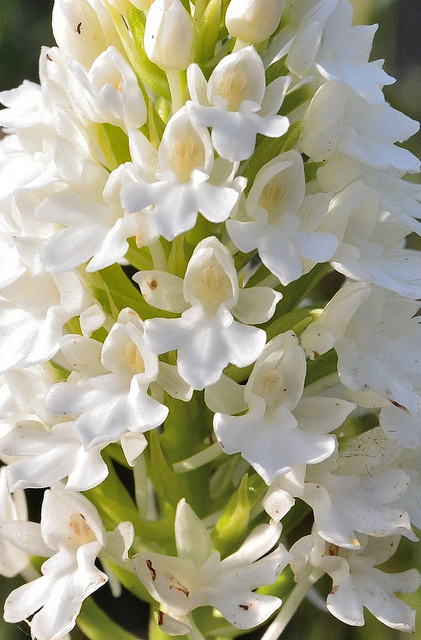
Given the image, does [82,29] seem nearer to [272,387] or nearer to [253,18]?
[253,18]

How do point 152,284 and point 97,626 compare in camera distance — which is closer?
point 152,284

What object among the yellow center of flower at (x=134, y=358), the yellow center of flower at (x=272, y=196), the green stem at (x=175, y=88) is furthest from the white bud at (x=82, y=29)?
the yellow center of flower at (x=134, y=358)

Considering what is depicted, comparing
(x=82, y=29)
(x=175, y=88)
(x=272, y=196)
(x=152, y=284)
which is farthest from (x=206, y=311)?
(x=82, y=29)

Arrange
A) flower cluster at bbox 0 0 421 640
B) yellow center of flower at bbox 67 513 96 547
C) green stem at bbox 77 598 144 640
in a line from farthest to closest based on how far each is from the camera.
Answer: green stem at bbox 77 598 144 640 → yellow center of flower at bbox 67 513 96 547 → flower cluster at bbox 0 0 421 640

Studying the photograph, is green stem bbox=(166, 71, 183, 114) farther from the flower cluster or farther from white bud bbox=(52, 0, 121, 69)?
white bud bbox=(52, 0, 121, 69)

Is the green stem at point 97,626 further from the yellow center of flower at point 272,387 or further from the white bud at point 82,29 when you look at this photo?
the white bud at point 82,29

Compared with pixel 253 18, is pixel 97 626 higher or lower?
lower

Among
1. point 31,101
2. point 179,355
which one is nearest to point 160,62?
point 31,101

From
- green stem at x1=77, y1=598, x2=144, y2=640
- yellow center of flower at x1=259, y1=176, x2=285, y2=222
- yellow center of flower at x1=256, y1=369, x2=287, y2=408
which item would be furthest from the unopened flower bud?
green stem at x1=77, y1=598, x2=144, y2=640
